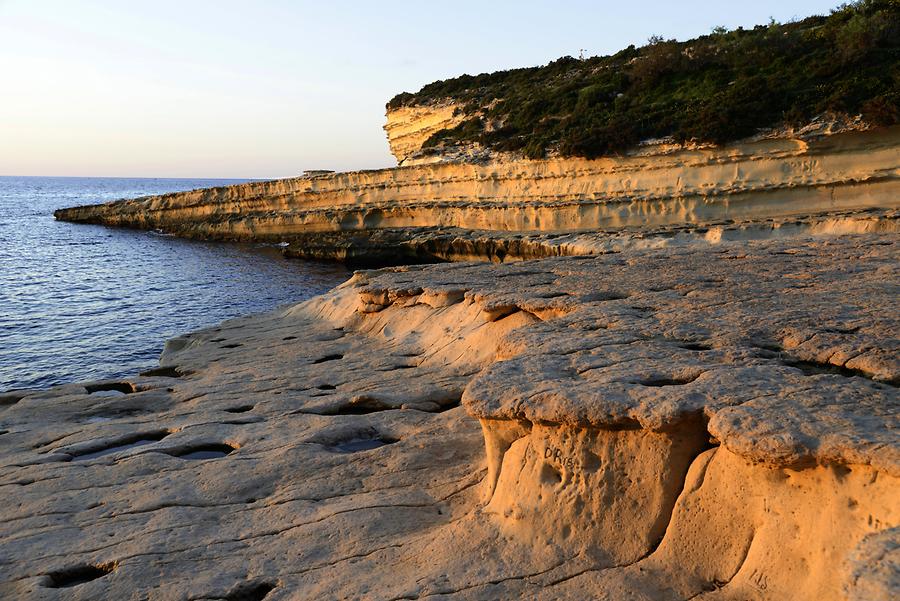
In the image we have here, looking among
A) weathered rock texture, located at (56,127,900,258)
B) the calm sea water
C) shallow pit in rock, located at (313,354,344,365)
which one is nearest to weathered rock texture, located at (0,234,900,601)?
shallow pit in rock, located at (313,354,344,365)

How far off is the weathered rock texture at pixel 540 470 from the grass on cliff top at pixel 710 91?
50.9 feet

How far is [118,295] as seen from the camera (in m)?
27.4

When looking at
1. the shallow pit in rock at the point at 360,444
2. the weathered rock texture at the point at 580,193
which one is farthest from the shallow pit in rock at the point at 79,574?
the weathered rock texture at the point at 580,193

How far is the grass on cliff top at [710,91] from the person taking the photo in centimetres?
2448

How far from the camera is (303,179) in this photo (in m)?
43.2

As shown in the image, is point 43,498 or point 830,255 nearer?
point 43,498

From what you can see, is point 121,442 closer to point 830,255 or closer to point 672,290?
point 672,290

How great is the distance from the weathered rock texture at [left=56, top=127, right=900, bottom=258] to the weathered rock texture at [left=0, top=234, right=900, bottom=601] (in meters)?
13.8

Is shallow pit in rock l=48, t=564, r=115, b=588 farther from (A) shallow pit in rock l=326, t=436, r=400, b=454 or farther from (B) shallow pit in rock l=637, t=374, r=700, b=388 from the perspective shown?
(B) shallow pit in rock l=637, t=374, r=700, b=388

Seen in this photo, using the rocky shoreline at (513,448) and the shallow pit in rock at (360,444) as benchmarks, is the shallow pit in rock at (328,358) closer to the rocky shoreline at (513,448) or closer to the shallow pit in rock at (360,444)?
the rocky shoreline at (513,448)

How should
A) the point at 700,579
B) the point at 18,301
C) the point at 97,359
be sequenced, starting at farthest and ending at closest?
1. the point at 18,301
2. the point at 97,359
3. the point at 700,579

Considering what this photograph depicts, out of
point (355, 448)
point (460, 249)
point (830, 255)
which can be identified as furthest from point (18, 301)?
point (830, 255)

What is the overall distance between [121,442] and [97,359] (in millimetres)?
9100

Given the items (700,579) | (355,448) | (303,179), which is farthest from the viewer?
(303,179)
